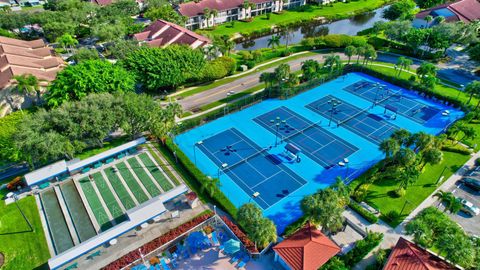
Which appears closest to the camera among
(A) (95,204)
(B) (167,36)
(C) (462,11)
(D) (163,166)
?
(A) (95,204)

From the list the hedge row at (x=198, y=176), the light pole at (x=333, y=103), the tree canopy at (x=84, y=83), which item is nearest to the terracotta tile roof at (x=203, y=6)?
the tree canopy at (x=84, y=83)

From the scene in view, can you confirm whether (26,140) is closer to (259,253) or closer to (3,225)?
(3,225)

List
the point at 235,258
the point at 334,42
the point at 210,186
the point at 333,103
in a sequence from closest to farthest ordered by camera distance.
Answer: the point at 235,258, the point at 210,186, the point at 333,103, the point at 334,42

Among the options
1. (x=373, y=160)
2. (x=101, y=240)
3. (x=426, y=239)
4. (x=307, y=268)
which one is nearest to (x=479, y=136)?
(x=373, y=160)

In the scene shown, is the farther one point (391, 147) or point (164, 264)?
point (391, 147)

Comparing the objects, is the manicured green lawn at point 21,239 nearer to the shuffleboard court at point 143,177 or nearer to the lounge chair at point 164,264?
the lounge chair at point 164,264

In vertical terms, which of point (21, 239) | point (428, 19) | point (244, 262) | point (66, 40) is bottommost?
point (244, 262)

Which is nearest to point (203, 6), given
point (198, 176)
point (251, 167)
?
point (251, 167)

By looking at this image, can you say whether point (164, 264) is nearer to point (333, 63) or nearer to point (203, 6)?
point (333, 63)
